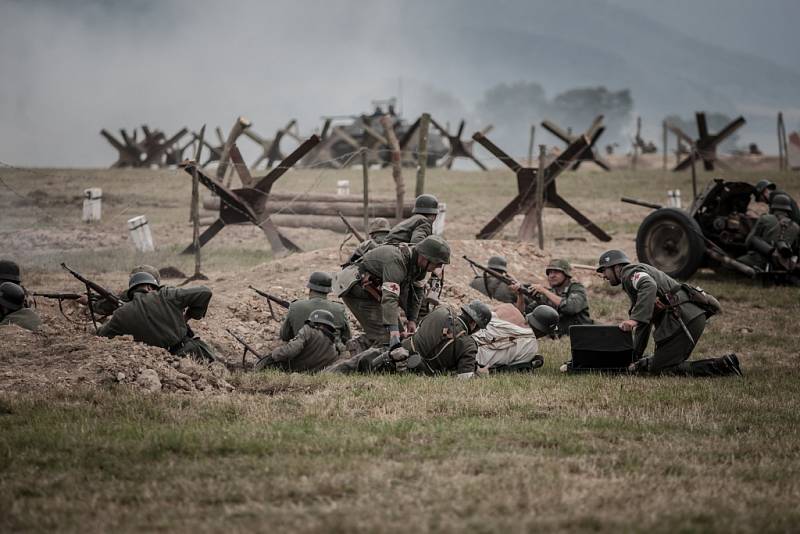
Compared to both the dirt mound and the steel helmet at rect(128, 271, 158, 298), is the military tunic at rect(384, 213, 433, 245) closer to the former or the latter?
the steel helmet at rect(128, 271, 158, 298)

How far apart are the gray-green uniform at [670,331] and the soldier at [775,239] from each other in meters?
6.29

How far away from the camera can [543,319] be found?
39.9ft

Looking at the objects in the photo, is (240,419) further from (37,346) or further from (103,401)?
(37,346)

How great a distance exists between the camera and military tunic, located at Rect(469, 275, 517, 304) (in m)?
14.4

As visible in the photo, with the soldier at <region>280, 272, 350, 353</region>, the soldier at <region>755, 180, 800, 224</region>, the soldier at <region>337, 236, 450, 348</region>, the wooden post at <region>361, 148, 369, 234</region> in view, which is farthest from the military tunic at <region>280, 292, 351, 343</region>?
the soldier at <region>755, 180, 800, 224</region>

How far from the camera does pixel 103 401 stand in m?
8.20

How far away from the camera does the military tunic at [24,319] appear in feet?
36.1

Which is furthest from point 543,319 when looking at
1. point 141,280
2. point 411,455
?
point 411,455

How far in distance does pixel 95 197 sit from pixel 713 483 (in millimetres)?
18883

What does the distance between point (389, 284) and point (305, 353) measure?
1116mm

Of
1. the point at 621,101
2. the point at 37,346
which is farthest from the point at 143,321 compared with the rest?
the point at 621,101

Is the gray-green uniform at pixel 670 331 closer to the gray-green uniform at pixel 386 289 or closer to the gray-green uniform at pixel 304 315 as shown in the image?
the gray-green uniform at pixel 386 289

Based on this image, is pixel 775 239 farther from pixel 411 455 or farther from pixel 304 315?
pixel 411 455

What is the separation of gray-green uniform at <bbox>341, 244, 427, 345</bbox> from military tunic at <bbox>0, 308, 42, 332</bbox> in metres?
3.14
